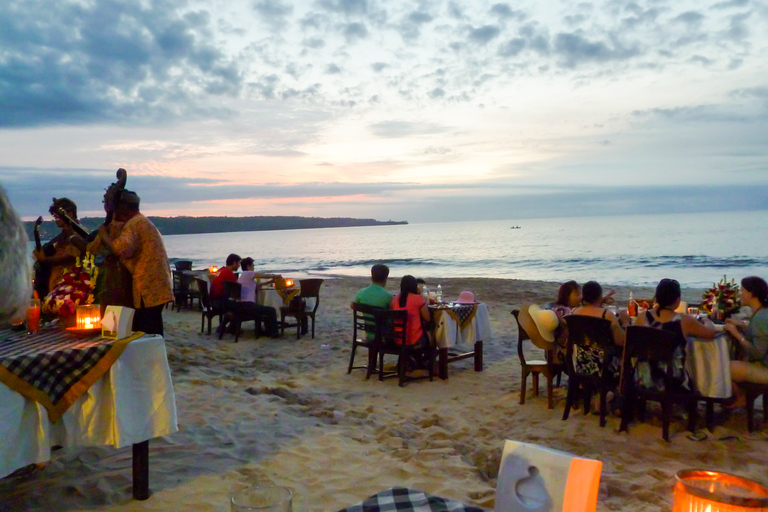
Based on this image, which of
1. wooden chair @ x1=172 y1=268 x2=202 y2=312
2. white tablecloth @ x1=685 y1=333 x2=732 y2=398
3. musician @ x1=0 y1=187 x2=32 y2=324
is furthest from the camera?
wooden chair @ x1=172 y1=268 x2=202 y2=312

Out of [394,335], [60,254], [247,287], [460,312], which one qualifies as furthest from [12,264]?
[247,287]

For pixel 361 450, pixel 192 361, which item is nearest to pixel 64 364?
pixel 361 450

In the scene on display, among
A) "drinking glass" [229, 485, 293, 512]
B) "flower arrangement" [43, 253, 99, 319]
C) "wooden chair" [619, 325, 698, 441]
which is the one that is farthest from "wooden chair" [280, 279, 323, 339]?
"drinking glass" [229, 485, 293, 512]

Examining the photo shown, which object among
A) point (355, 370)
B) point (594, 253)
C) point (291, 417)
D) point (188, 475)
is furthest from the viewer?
point (594, 253)

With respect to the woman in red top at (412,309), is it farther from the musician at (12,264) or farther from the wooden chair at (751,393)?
the musician at (12,264)

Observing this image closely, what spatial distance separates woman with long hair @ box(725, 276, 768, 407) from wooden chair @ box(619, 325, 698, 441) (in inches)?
17.8

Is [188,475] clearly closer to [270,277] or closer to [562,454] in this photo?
[562,454]

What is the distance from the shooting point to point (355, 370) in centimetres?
661

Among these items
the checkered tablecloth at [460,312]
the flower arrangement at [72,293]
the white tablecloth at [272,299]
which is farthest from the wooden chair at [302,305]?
the flower arrangement at [72,293]

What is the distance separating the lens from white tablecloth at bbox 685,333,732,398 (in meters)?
4.13

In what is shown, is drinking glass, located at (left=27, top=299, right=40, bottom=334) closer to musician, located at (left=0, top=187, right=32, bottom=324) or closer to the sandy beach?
the sandy beach

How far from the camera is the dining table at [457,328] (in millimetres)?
6035

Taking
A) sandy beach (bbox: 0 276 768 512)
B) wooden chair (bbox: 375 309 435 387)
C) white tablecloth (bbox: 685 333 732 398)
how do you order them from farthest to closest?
1. wooden chair (bbox: 375 309 435 387)
2. white tablecloth (bbox: 685 333 732 398)
3. sandy beach (bbox: 0 276 768 512)

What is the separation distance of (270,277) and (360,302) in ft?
12.5
